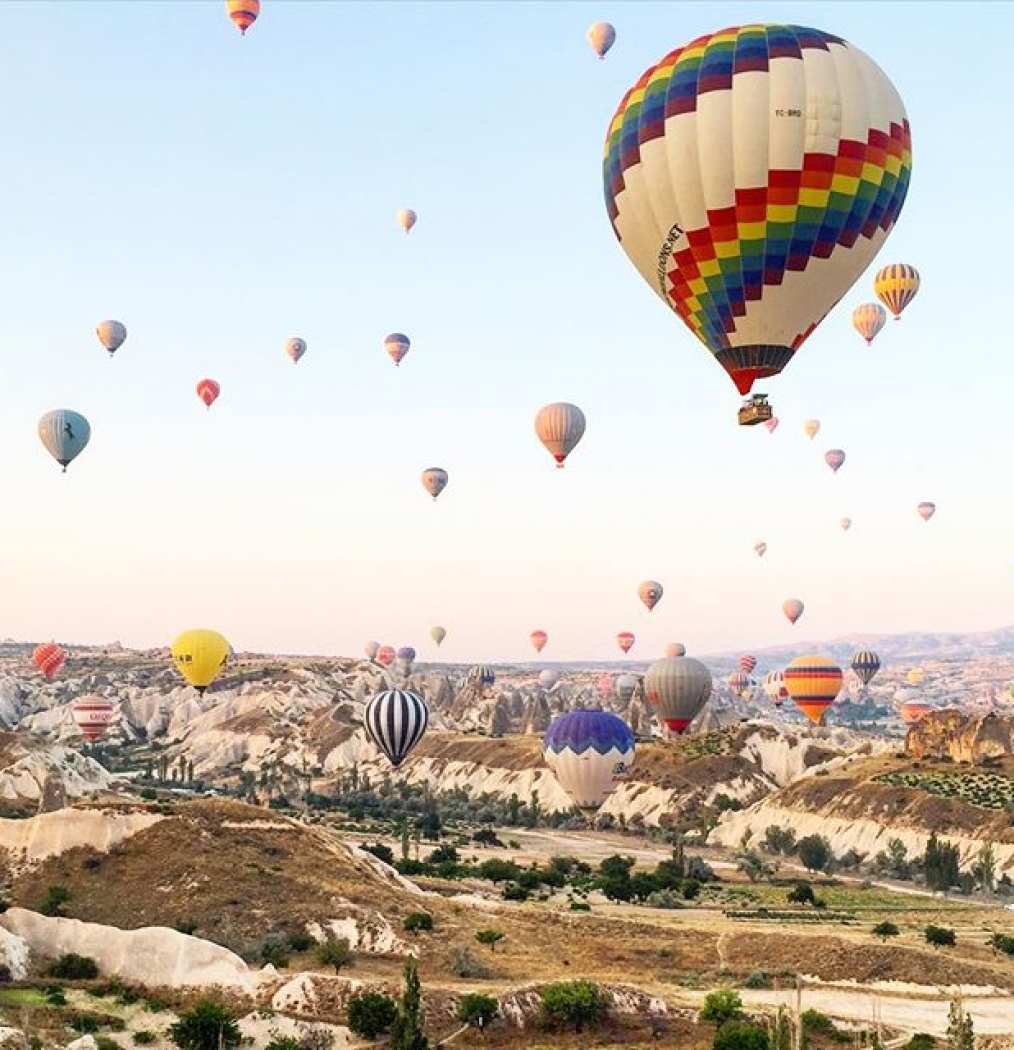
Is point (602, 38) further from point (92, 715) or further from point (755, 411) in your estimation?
point (92, 715)

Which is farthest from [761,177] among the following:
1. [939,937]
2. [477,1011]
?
[939,937]

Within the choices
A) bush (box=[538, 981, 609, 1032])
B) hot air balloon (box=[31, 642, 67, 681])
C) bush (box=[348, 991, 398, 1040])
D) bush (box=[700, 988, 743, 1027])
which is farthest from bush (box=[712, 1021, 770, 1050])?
hot air balloon (box=[31, 642, 67, 681])

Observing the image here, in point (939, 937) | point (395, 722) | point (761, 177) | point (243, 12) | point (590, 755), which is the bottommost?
point (939, 937)

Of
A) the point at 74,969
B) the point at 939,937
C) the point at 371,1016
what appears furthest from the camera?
the point at 939,937

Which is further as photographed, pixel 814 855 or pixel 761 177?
pixel 814 855

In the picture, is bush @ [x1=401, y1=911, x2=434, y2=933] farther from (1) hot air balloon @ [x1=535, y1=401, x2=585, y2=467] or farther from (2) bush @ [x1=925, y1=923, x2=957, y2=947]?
(1) hot air balloon @ [x1=535, y1=401, x2=585, y2=467]

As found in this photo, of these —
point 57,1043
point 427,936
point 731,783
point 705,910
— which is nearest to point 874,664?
point 731,783

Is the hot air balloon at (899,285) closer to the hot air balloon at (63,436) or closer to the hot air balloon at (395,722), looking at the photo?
the hot air balloon at (395,722)

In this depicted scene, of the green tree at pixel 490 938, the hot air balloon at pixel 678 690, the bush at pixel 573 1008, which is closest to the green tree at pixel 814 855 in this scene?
the hot air balloon at pixel 678 690
